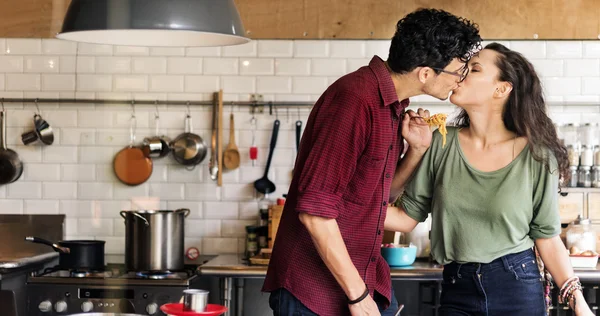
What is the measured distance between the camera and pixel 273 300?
8.80ft

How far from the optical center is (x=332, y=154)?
8.18 feet

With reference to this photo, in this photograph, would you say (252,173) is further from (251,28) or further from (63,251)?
(63,251)

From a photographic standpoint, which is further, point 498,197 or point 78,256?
point 78,256

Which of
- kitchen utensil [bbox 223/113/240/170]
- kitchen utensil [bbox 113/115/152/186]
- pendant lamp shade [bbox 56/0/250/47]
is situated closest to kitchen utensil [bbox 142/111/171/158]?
kitchen utensil [bbox 113/115/152/186]

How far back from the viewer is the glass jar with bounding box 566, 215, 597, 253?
4.91 m

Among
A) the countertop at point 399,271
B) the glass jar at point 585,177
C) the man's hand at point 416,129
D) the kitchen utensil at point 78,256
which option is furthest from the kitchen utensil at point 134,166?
the man's hand at point 416,129

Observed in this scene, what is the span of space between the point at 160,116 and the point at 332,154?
10.4 ft

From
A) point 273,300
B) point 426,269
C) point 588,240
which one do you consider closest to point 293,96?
point 426,269

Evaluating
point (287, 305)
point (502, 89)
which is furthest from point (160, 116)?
point (287, 305)

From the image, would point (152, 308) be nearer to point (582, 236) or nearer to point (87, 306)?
point (87, 306)

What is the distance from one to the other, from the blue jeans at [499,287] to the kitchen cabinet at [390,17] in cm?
260

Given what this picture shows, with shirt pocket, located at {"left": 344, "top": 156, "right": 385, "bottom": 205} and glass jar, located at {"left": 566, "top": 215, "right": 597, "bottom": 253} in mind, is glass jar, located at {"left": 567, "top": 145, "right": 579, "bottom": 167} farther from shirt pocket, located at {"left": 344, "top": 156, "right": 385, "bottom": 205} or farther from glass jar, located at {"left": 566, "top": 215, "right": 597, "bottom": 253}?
shirt pocket, located at {"left": 344, "top": 156, "right": 385, "bottom": 205}

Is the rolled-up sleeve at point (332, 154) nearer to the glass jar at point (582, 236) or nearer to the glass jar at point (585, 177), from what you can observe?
the glass jar at point (582, 236)

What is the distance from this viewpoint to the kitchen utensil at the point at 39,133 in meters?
5.46
